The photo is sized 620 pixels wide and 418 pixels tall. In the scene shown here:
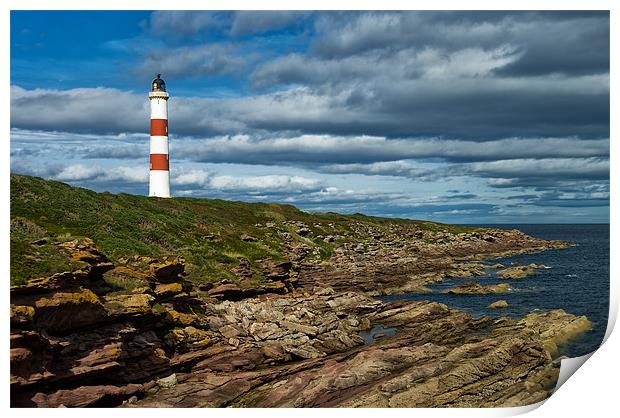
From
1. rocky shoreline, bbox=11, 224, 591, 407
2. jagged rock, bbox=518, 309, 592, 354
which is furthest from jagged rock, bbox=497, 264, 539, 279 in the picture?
rocky shoreline, bbox=11, 224, 591, 407

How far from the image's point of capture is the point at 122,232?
38.9m

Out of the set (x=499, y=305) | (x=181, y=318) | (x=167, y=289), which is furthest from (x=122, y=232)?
(x=499, y=305)

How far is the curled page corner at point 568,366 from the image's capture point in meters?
21.9

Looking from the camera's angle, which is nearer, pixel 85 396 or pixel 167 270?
pixel 85 396

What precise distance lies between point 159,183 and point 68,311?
147 feet

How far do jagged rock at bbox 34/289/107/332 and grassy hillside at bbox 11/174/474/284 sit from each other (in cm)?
123

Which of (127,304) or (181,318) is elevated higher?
(127,304)

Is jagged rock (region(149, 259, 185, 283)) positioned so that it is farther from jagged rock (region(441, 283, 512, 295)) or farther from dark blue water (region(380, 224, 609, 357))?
jagged rock (region(441, 283, 512, 295))

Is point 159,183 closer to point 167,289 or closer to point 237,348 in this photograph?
point 167,289

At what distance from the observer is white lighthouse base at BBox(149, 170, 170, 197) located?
63750mm

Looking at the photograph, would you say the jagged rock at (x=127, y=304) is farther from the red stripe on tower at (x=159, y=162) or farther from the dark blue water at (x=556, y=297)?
the red stripe on tower at (x=159, y=162)

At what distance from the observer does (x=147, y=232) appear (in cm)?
4188

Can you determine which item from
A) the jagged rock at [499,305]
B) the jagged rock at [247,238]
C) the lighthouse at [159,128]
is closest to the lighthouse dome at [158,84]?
the lighthouse at [159,128]

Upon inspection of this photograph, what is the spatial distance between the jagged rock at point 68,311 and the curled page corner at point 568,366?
18302 mm
